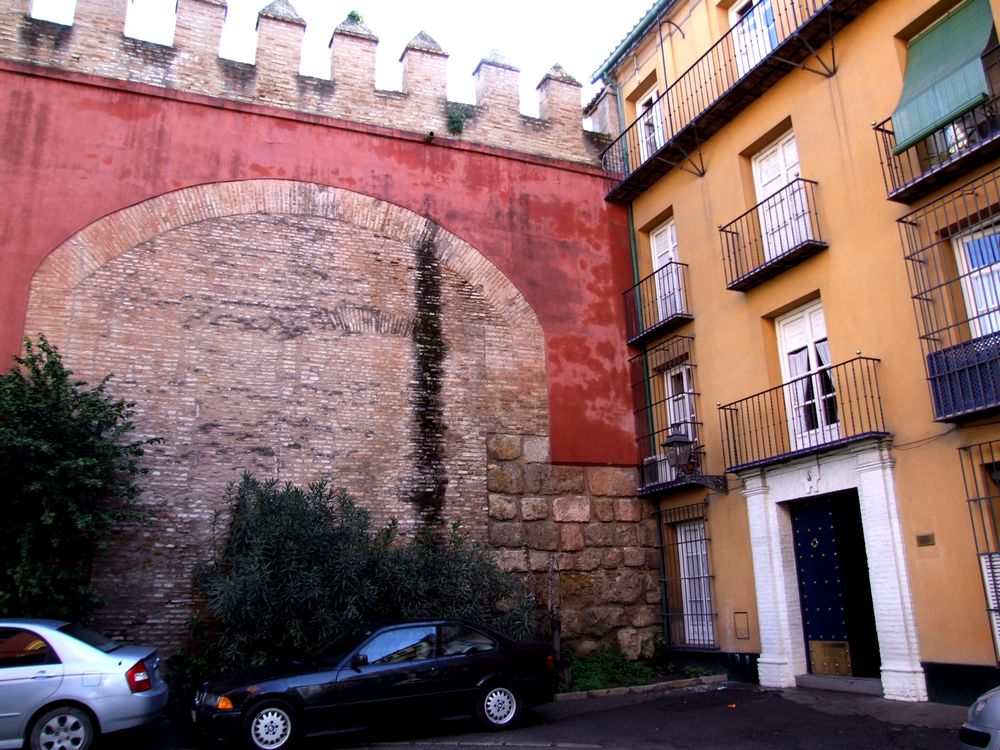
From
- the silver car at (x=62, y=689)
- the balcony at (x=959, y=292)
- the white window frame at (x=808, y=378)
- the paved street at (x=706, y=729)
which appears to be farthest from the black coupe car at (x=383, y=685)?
the balcony at (x=959, y=292)

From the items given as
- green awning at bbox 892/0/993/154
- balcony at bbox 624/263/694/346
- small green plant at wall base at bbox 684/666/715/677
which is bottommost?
small green plant at wall base at bbox 684/666/715/677

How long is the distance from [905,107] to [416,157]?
750 cm

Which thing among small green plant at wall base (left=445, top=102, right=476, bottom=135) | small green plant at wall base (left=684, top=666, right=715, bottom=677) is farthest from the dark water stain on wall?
small green plant at wall base (left=684, top=666, right=715, bottom=677)

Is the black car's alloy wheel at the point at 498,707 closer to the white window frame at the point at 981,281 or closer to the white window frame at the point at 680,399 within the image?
the white window frame at the point at 680,399

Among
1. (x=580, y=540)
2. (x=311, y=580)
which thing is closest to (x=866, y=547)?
(x=580, y=540)

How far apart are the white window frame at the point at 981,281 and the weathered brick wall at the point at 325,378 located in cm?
603

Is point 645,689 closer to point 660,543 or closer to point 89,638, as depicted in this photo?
point 660,543

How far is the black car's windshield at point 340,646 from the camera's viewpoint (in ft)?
27.8

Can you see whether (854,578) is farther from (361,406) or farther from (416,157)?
(416,157)

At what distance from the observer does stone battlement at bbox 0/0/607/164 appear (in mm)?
12336

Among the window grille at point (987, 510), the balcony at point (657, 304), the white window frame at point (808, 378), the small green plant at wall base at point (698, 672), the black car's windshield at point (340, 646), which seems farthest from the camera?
the balcony at point (657, 304)

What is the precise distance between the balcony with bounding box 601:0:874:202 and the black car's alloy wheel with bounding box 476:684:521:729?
8.74 metres

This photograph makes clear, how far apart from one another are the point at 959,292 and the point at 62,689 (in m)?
9.97

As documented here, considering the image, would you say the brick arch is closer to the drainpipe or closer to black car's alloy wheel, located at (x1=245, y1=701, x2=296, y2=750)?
the drainpipe
